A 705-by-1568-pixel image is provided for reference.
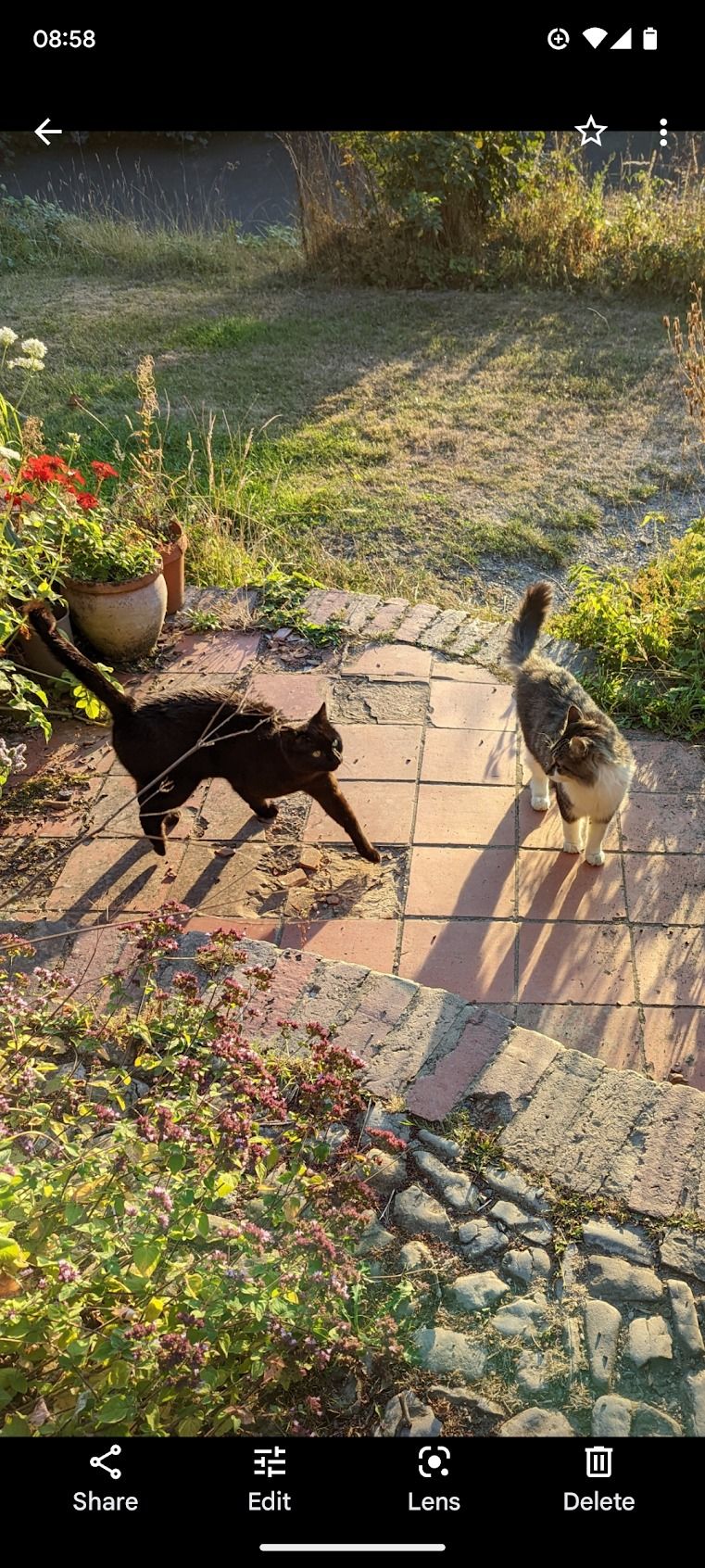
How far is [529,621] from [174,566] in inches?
76.5

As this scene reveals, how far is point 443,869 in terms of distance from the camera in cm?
395

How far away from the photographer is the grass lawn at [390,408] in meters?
6.40

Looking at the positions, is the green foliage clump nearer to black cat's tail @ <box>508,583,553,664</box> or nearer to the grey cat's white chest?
black cat's tail @ <box>508,583,553,664</box>

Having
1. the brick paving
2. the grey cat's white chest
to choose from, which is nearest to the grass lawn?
the brick paving

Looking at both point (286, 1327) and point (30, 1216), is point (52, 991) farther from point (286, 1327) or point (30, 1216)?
point (286, 1327)

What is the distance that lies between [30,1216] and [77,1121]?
1.40ft

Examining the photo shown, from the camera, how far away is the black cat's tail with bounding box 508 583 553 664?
4.20m

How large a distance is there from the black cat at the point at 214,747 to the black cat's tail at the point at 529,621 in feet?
3.05

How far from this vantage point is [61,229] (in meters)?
11.4
